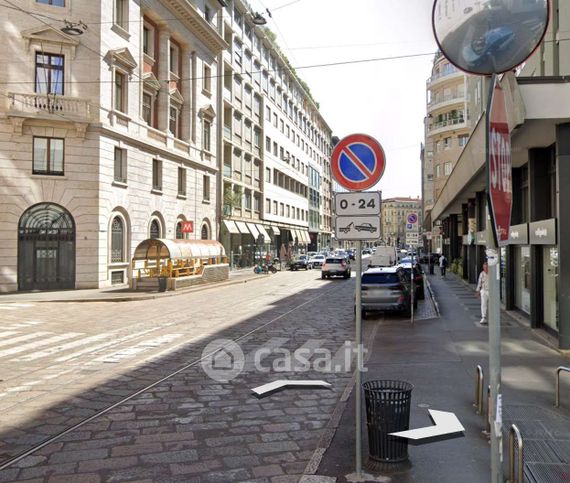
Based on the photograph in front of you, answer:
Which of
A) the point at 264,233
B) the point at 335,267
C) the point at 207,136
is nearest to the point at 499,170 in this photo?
the point at 335,267

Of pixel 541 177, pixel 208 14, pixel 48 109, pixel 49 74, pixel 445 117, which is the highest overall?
pixel 208 14

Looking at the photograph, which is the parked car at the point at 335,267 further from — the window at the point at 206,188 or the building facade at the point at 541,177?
the building facade at the point at 541,177

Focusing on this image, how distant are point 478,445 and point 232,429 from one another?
2716mm

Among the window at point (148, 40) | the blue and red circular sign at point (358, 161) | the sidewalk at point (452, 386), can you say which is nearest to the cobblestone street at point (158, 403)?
the sidewalk at point (452, 386)

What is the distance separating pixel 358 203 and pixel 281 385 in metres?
4.06

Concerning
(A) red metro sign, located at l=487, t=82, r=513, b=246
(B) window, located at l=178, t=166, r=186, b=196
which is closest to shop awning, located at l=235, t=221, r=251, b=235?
(B) window, located at l=178, t=166, r=186, b=196

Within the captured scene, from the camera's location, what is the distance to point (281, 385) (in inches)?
325

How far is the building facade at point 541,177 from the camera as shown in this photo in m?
9.81

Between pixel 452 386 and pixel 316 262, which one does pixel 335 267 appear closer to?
pixel 316 262

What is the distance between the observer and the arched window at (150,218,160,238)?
33.7 meters

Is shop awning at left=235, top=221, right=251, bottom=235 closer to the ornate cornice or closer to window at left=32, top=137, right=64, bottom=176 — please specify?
the ornate cornice

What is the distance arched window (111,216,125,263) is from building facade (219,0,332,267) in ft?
51.5

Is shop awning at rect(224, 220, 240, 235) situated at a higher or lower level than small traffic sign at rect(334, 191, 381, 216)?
higher

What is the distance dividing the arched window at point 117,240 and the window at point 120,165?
87.9 inches
